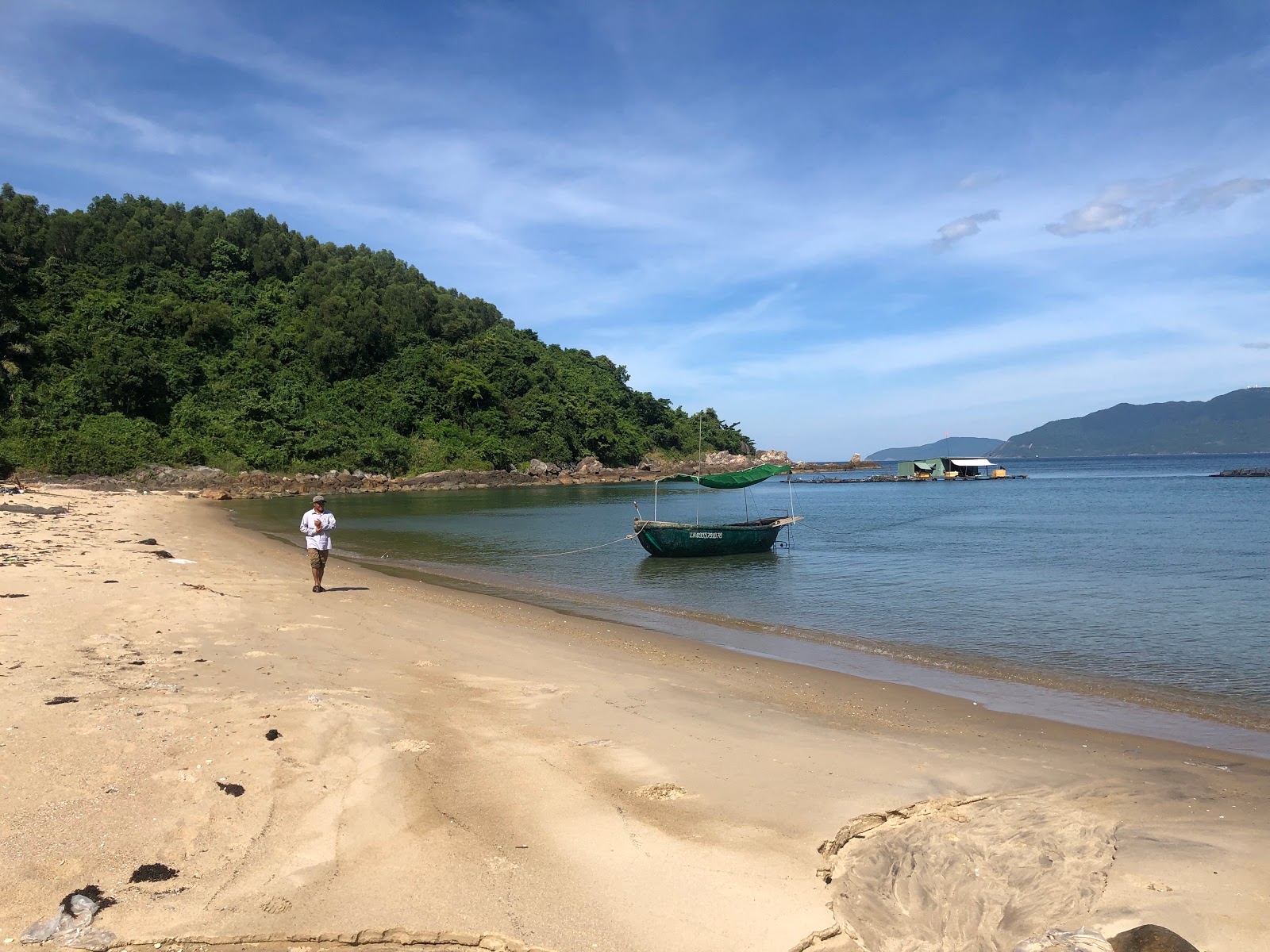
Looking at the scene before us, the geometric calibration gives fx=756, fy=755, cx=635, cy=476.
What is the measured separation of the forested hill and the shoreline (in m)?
48.2

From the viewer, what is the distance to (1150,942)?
11.1 feet

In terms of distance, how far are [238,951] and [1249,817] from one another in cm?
663

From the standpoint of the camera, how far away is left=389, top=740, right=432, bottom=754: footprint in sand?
5.93 metres

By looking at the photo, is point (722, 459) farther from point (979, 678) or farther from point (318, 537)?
point (979, 678)

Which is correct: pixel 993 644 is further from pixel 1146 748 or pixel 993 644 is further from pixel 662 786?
pixel 662 786

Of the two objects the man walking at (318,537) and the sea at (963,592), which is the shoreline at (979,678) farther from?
the man walking at (318,537)

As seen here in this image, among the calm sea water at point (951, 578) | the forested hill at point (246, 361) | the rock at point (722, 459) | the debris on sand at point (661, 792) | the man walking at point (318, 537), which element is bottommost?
the calm sea water at point (951, 578)

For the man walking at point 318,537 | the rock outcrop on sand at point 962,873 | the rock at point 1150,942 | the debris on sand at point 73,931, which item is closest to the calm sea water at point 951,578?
the man walking at point 318,537

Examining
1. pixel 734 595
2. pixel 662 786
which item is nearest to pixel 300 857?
pixel 662 786

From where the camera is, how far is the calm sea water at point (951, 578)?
11.9 meters

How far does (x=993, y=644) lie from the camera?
12.6 m

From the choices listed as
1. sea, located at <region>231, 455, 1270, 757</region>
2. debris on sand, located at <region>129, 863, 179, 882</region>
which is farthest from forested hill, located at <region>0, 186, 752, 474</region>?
debris on sand, located at <region>129, 863, 179, 882</region>

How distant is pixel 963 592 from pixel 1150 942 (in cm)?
1537

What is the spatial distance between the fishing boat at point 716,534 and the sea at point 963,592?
0.57m
